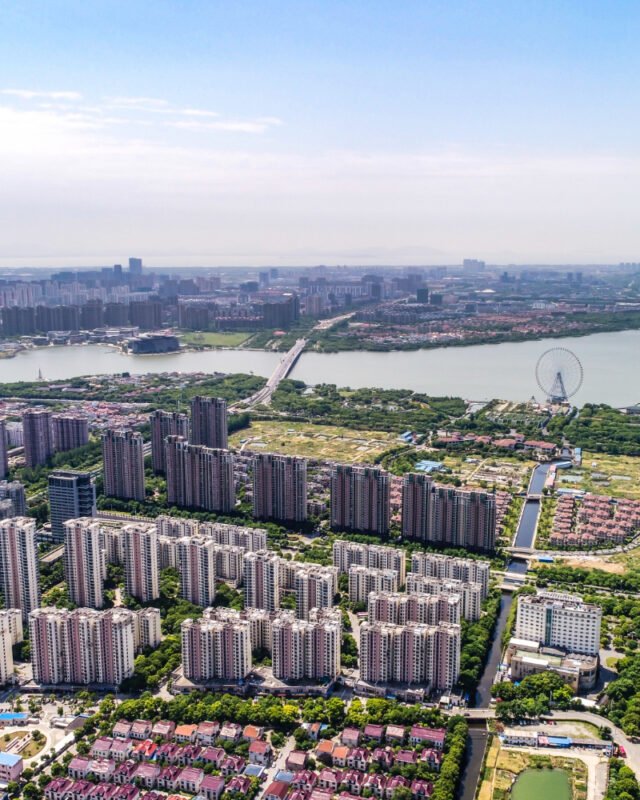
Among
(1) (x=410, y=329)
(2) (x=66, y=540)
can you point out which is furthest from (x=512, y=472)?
(1) (x=410, y=329)

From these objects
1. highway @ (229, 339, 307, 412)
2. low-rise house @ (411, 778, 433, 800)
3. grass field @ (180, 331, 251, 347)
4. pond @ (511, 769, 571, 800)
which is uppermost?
grass field @ (180, 331, 251, 347)

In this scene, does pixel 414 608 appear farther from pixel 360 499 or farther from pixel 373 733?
pixel 360 499

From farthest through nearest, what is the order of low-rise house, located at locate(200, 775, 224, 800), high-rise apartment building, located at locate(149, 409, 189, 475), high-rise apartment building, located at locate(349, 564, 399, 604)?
high-rise apartment building, located at locate(149, 409, 189, 475) < high-rise apartment building, located at locate(349, 564, 399, 604) < low-rise house, located at locate(200, 775, 224, 800)

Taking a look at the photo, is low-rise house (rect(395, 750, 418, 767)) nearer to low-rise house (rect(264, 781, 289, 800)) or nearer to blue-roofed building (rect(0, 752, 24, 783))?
low-rise house (rect(264, 781, 289, 800))

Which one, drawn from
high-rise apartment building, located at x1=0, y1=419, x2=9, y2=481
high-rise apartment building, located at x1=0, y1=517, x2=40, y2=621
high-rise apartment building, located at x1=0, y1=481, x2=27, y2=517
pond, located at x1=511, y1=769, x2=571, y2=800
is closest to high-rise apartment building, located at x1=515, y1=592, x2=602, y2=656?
pond, located at x1=511, y1=769, x2=571, y2=800

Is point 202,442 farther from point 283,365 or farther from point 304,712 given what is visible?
point 283,365

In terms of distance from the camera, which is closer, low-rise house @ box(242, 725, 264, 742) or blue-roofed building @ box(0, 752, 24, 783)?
blue-roofed building @ box(0, 752, 24, 783)
